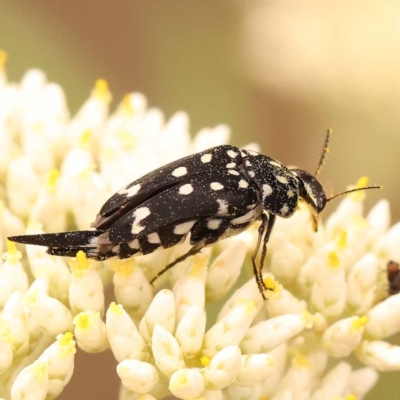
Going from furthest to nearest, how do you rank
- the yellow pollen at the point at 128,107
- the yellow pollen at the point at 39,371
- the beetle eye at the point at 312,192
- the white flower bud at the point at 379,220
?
the yellow pollen at the point at 128,107, the white flower bud at the point at 379,220, the beetle eye at the point at 312,192, the yellow pollen at the point at 39,371

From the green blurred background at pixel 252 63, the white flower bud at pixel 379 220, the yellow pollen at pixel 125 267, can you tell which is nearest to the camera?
the yellow pollen at pixel 125 267

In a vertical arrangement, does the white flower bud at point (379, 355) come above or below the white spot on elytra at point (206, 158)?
below

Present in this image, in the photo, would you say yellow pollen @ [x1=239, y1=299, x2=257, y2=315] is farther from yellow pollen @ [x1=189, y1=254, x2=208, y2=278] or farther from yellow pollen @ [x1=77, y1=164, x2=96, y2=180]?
yellow pollen @ [x1=77, y1=164, x2=96, y2=180]

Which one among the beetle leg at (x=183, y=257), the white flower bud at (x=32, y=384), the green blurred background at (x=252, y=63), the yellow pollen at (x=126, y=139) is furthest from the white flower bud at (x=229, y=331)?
the green blurred background at (x=252, y=63)

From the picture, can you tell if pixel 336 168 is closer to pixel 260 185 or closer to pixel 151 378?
pixel 260 185

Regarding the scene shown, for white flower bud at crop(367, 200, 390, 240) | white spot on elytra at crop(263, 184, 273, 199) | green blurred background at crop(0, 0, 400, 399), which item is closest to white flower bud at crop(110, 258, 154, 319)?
white spot on elytra at crop(263, 184, 273, 199)

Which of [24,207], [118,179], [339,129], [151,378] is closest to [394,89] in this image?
[339,129]

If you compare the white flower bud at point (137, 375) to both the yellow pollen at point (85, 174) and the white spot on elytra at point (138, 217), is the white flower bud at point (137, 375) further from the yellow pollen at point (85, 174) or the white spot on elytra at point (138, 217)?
the yellow pollen at point (85, 174)

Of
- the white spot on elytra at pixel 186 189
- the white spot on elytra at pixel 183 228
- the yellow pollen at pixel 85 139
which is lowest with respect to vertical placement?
the white spot on elytra at pixel 183 228
